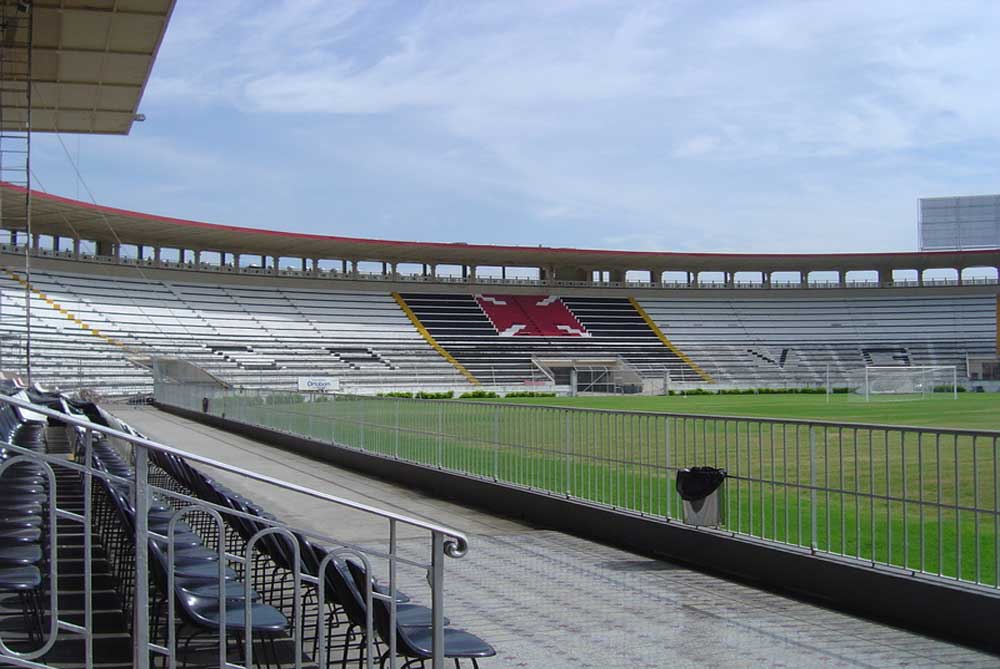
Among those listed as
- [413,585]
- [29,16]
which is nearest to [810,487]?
[413,585]

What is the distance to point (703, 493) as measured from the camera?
8883 millimetres

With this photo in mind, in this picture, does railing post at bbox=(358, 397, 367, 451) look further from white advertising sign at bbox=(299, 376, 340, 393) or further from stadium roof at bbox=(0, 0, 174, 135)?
white advertising sign at bbox=(299, 376, 340, 393)

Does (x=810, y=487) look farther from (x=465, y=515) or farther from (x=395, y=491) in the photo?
(x=395, y=491)

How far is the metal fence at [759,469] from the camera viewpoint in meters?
7.37

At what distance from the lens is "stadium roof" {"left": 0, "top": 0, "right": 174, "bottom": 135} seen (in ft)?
57.0

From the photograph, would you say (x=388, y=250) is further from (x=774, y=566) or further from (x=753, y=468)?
(x=774, y=566)

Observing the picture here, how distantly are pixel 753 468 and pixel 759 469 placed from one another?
4.26 metres

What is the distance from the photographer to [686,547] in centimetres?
904

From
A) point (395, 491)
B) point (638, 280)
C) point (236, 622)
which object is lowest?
point (395, 491)

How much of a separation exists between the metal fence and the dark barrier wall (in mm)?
163

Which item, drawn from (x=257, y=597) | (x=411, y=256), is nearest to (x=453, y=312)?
(x=411, y=256)

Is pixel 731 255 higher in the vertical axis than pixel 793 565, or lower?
higher

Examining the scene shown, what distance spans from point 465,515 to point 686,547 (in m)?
3.80

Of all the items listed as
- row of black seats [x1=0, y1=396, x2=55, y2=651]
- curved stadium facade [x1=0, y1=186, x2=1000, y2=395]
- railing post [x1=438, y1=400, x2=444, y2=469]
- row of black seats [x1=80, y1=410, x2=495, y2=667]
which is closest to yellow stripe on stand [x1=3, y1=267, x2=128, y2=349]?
curved stadium facade [x1=0, y1=186, x2=1000, y2=395]
